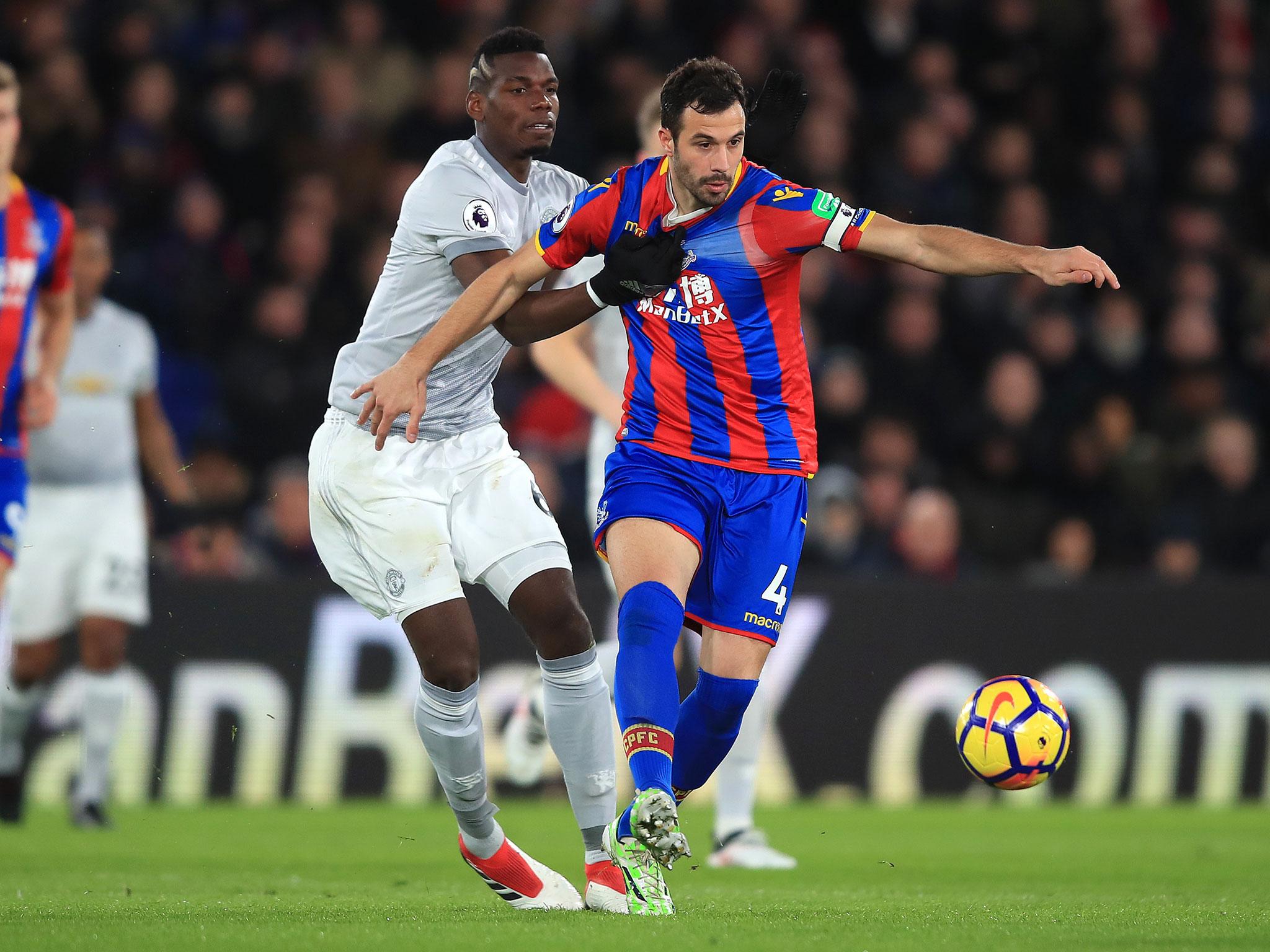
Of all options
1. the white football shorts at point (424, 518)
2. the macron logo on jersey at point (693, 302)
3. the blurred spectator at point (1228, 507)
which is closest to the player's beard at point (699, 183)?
the macron logo on jersey at point (693, 302)

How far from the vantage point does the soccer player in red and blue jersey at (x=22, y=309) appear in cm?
709

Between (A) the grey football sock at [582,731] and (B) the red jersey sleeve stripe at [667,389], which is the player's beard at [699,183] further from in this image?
(A) the grey football sock at [582,731]

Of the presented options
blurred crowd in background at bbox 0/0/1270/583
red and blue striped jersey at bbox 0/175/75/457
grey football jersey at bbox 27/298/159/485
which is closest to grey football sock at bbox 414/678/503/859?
red and blue striped jersey at bbox 0/175/75/457

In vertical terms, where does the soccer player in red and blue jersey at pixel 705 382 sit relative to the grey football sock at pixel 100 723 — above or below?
above

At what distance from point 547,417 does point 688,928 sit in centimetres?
692

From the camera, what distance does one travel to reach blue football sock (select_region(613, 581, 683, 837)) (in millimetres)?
4902

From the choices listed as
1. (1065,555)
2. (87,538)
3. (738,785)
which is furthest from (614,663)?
(1065,555)

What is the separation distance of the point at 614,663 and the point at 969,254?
108 inches

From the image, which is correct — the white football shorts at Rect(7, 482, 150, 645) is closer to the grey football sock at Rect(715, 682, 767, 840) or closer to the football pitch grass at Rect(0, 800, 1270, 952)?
the football pitch grass at Rect(0, 800, 1270, 952)

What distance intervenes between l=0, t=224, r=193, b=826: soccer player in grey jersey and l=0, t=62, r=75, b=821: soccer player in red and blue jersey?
3.74 feet

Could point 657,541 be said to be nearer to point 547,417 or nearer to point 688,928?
point 688,928

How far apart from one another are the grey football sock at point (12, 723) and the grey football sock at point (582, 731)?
435 cm

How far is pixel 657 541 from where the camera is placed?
524 centimetres

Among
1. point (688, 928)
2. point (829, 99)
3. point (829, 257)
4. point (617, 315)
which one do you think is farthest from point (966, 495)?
point (688, 928)
